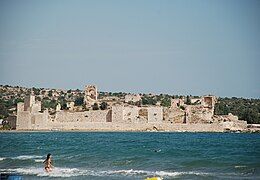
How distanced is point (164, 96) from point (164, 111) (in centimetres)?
4271

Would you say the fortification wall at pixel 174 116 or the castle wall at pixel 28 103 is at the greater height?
the castle wall at pixel 28 103

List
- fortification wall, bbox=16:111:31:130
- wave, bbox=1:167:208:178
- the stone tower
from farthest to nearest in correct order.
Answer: the stone tower < fortification wall, bbox=16:111:31:130 < wave, bbox=1:167:208:178

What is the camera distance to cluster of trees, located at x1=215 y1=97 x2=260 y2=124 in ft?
251

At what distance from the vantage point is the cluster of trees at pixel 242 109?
251ft

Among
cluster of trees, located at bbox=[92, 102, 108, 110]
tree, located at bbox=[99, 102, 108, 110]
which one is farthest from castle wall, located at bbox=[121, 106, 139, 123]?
cluster of trees, located at bbox=[92, 102, 108, 110]

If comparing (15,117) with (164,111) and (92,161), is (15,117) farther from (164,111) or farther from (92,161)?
(92,161)

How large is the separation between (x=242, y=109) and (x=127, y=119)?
26.7 m

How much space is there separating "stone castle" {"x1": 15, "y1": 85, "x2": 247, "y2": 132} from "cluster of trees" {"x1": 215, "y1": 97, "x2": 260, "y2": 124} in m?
2.86

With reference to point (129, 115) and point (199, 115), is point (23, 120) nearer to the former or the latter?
point (129, 115)

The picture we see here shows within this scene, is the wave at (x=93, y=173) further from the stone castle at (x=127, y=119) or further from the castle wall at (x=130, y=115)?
the castle wall at (x=130, y=115)

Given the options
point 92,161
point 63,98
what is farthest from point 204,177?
point 63,98

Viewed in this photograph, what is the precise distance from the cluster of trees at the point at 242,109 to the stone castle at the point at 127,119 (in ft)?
9.37

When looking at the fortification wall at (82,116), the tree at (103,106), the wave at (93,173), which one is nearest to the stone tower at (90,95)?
the tree at (103,106)

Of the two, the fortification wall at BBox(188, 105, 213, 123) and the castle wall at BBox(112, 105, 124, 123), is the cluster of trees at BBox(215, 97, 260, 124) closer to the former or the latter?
the fortification wall at BBox(188, 105, 213, 123)
